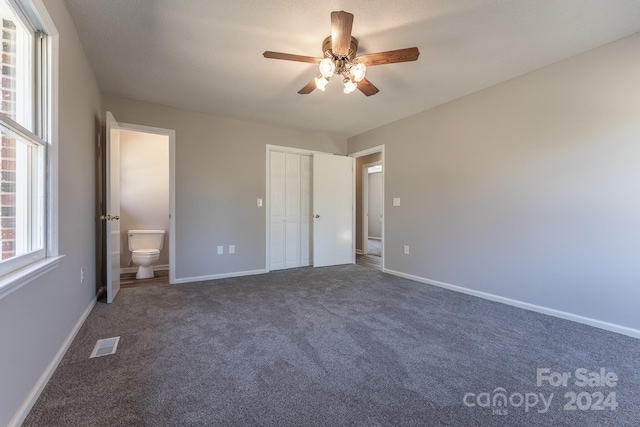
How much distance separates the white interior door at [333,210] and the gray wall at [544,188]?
4.73ft

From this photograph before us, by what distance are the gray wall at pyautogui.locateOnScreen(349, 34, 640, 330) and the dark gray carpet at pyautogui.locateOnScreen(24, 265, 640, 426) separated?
36 cm

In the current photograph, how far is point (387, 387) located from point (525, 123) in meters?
2.79

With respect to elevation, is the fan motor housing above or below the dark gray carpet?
above

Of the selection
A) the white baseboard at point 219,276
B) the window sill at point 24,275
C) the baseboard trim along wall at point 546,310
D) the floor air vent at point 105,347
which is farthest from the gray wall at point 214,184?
the baseboard trim along wall at point 546,310

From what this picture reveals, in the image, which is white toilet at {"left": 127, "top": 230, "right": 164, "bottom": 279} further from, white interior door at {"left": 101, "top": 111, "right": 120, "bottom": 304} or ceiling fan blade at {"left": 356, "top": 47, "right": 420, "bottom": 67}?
ceiling fan blade at {"left": 356, "top": 47, "right": 420, "bottom": 67}

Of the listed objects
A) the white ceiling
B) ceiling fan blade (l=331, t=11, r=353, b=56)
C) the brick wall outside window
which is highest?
the white ceiling

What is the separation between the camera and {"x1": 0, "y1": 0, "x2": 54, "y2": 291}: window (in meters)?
1.24

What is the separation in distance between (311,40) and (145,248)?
3.76m

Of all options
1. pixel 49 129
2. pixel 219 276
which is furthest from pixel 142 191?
pixel 49 129

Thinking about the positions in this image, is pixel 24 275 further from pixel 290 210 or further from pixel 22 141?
pixel 290 210

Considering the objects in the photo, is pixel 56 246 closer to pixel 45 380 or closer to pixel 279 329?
pixel 45 380

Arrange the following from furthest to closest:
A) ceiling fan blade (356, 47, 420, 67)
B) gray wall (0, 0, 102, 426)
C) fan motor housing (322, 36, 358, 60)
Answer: fan motor housing (322, 36, 358, 60) → ceiling fan blade (356, 47, 420, 67) → gray wall (0, 0, 102, 426)

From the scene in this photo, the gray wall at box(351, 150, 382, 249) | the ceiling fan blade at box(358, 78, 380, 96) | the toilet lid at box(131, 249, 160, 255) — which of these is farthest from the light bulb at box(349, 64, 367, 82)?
the gray wall at box(351, 150, 382, 249)

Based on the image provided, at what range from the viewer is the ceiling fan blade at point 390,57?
6.11ft
